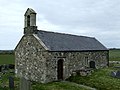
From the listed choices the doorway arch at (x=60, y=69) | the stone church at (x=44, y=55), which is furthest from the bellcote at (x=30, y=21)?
the doorway arch at (x=60, y=69)

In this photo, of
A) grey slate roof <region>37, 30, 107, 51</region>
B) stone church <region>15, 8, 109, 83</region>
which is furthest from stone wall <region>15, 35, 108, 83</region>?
grey slate roof <region>37, 30, 107, 51</region>

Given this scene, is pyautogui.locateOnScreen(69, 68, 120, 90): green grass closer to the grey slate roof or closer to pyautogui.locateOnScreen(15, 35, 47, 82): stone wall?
the grey slate roof

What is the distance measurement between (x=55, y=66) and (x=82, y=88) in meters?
5.39

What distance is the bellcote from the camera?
27.5 meters

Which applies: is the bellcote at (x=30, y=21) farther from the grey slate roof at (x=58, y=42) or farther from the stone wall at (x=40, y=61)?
the grey slate roof at (x=58, y=42)

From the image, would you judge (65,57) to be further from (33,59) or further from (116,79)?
(116,79)

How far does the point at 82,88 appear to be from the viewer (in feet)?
73.6

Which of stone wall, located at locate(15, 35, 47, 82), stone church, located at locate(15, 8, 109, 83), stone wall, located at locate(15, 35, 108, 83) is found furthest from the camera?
stone wall, located at locate(15, 35, 47, 82)

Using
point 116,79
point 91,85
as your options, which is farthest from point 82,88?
point 116,79

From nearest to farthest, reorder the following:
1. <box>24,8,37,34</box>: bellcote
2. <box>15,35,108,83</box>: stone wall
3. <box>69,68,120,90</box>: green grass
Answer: <box>69,68,120,90</box>: green grass, <box>15,35,108,83</box>: stone wall, <box>24,8,37,34</box>: bellcote

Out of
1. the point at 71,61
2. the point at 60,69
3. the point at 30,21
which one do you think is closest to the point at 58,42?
the point at 71,61

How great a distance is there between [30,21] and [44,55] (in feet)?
16.6

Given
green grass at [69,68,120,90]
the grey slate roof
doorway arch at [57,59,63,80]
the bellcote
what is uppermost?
the bellcote

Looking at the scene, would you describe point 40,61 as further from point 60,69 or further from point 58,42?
point 58,42
